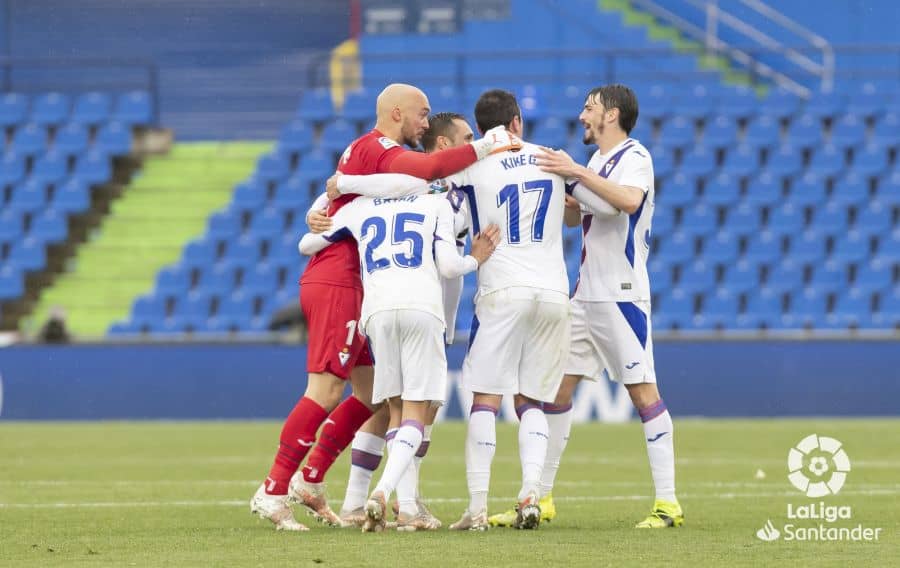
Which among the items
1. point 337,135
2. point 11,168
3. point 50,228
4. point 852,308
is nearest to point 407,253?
point 852,308

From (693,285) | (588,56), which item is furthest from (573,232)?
(588,56)

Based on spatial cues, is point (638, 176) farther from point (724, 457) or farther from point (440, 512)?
point (724, 457)

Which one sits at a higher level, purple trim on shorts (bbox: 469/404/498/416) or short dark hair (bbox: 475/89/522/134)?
short dark hair (bbox: 475/89/522/134)

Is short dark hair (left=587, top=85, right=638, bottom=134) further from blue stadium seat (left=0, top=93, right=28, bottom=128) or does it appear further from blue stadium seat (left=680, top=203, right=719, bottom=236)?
blue stadium seat (left=0, top=93, right=28, bottom=128)

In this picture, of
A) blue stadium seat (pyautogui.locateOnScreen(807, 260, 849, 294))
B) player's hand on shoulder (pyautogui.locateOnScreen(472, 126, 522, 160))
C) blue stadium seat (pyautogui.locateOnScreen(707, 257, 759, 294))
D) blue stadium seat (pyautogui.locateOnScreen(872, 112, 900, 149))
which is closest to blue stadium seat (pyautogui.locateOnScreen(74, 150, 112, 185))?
blue stadium seat (pyautogui.locateOnScreen(707, 257, 759, 294))

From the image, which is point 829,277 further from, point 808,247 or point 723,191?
point 723,191

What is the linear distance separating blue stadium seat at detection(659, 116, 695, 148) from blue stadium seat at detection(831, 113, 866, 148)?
→ 6.79 ft

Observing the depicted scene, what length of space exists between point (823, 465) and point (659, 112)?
12.6 meters

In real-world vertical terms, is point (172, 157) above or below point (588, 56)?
A: below

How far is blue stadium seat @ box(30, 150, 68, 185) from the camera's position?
2416cm

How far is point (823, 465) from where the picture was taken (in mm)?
10992

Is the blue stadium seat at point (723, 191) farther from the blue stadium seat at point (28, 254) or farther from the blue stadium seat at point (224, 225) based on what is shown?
the blue stadium seat at point (28, 254)

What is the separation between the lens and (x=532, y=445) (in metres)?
7.52

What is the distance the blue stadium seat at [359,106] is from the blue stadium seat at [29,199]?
4825 millimetres
